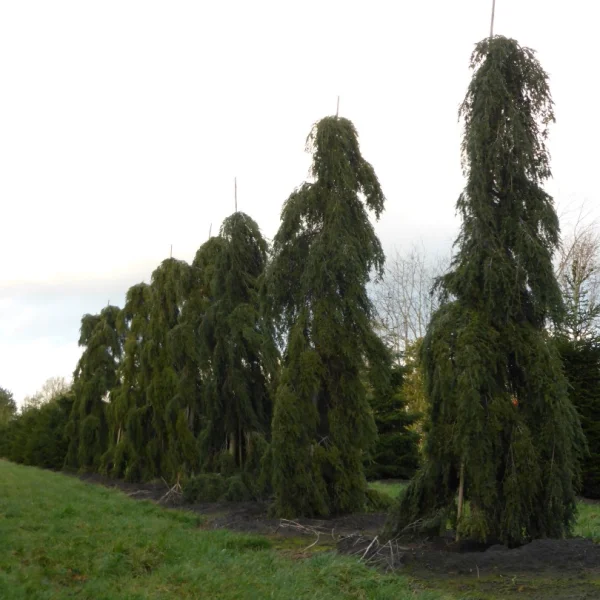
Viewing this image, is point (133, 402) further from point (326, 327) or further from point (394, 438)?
point (326, 327)

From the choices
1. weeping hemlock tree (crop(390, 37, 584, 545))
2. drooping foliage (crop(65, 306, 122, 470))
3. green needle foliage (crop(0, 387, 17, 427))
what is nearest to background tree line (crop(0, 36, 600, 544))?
weeping hemlock tree (crop(390, 37, 584, 545))

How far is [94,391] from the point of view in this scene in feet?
94.8

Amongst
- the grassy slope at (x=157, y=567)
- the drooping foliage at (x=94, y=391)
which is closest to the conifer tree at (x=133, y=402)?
the drooping foliage at (x=94, y=391)

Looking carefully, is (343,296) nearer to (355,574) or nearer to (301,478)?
(301,478)

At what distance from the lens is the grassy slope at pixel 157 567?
6.34m

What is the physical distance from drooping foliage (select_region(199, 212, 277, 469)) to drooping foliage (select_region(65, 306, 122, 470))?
41.2 feet

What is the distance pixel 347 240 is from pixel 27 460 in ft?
84.7

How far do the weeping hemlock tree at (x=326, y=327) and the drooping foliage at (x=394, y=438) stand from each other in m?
9.76

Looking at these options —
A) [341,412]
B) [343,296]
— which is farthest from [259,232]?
[341,412]

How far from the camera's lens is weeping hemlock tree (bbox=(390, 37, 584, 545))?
8617mm

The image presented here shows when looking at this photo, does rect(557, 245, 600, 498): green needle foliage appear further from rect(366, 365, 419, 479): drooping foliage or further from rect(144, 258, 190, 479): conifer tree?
rect(144, 258, 190, 479): conifer tree

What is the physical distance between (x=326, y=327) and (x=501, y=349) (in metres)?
3.91

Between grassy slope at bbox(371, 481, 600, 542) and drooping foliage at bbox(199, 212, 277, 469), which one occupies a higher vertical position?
drooping foliage at bbox(199, 212, 277, 469)

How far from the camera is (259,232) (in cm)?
1664
